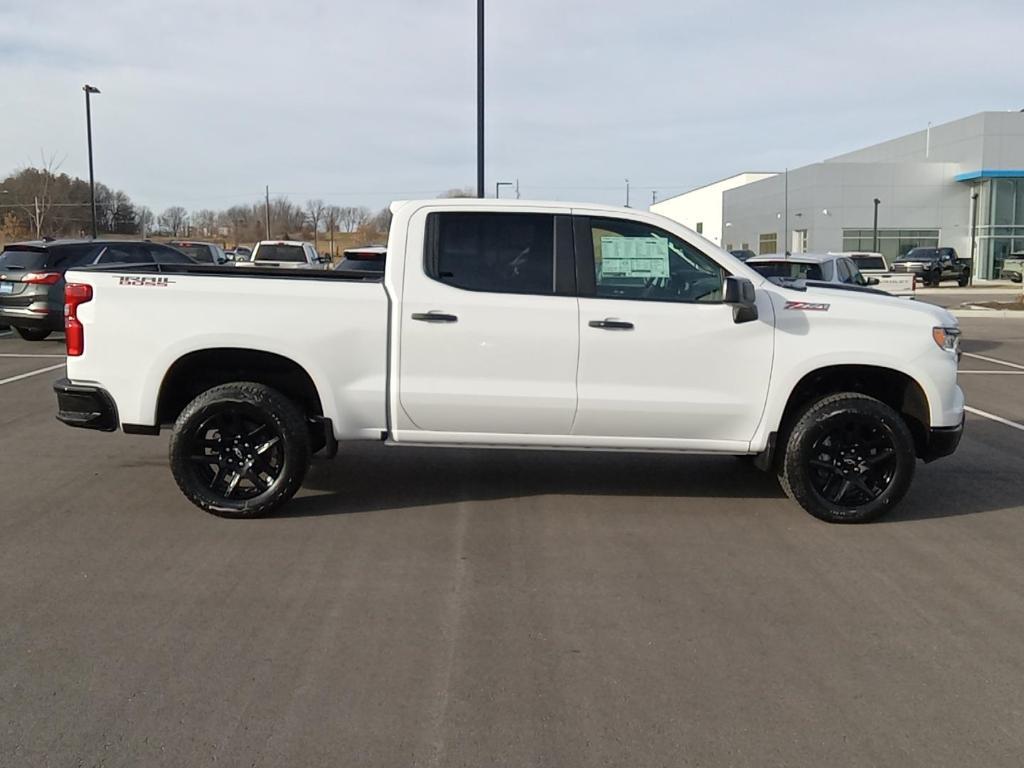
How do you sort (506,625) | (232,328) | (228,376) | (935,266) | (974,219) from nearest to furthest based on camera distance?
(506,625), (232,328), (228,376), (935,266), (974,219)

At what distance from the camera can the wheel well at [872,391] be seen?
20.3ft

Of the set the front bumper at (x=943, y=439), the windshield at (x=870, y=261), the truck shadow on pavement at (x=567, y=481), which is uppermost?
the windshield at (x=870, y=261)

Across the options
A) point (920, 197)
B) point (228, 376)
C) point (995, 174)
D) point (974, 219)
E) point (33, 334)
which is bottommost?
point (33, 334)

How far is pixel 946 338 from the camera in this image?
20.0 feet

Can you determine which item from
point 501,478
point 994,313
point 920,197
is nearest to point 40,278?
point 501,478

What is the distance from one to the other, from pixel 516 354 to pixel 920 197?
61.5 metres

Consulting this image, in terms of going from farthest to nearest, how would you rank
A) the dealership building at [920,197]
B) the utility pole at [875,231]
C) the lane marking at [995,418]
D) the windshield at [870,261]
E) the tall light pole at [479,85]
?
1. the utility pole at [875,231]
2. the dealership building at [920,197]
3. the windshield at [870,261]
4. the tall light pole at [479,85]
5. the lane marking at [995,418]

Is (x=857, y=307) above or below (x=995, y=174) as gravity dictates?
below

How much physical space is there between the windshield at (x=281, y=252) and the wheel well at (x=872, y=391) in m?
16.8

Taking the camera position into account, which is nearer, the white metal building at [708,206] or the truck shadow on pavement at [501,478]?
the truck shadow on pavement at [501,478]

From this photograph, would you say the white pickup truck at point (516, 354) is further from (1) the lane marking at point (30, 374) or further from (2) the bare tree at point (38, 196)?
(2) the bare tree at point (38, 196)

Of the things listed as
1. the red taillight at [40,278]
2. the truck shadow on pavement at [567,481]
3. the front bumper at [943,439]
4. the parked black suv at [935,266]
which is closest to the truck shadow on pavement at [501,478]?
the truck shadow on pavement at [567,481]

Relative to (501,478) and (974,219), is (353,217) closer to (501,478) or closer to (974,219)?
(974,219)

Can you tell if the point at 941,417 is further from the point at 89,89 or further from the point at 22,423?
the point at 89,89
